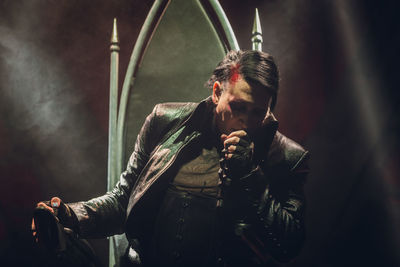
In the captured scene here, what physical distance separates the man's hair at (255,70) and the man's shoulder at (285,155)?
108 millimetres

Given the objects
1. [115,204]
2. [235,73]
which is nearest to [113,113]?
[115,204]

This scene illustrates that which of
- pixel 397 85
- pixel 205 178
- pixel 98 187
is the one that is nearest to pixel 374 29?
pixel 397 85

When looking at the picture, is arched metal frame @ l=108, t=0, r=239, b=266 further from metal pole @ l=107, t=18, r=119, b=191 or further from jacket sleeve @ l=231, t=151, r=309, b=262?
jacket sleeve @ l=231, t=151, r=309, b=262

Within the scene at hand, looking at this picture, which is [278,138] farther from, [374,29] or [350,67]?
[374,29]

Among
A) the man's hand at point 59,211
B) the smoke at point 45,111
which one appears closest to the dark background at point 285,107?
the smoke at point 45,111

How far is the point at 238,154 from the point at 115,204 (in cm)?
40

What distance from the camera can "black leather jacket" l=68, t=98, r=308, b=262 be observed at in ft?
3.34

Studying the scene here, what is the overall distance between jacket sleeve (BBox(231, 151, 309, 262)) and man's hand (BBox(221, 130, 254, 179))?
0.10 ft

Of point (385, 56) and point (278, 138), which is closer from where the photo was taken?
point (278, 138)

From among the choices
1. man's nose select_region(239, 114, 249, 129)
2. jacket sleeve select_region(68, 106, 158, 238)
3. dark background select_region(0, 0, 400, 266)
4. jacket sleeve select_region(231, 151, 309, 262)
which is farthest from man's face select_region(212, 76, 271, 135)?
dark background select_region(0, 0, 400, 266)

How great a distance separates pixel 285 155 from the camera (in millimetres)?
1109

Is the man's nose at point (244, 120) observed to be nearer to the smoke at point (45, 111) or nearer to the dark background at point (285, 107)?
the dark background at point (285, 107)

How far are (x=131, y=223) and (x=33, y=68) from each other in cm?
71

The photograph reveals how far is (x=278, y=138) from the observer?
3.73 feet
